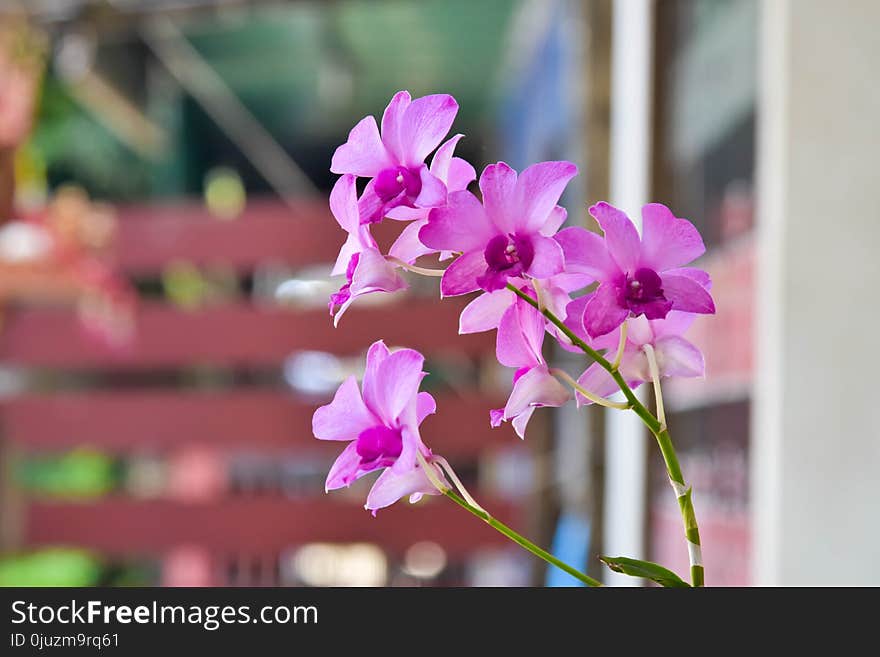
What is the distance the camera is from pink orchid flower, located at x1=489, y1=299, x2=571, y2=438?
0.40m

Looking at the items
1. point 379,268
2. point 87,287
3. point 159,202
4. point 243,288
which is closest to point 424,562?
point 243,288

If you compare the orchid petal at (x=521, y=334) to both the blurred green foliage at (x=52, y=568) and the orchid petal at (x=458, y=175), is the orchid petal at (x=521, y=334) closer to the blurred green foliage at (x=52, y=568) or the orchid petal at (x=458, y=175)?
the orchid petal at (x=458, y=175)

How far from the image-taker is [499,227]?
0.38m

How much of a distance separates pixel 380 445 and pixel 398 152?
0.37 feet

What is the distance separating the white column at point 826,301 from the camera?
1419mm

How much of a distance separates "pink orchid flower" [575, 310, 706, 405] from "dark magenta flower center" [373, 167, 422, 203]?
4.0 inches

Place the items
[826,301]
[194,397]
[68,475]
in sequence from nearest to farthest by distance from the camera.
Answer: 1. [826,301]
2. [194,397]
3. [68,475]

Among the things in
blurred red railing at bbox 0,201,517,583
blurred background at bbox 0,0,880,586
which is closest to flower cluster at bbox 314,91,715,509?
blurred background at bbox 0,0,880,586

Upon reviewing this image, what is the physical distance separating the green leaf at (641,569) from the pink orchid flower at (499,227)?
4.1 inches

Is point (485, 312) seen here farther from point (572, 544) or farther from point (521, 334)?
point (572, 544)

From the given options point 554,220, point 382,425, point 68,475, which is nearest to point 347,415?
point 382,425

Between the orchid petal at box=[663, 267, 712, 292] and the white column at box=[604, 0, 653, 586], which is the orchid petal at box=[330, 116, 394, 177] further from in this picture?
the white column at box=[604, 0, 653, 586]
